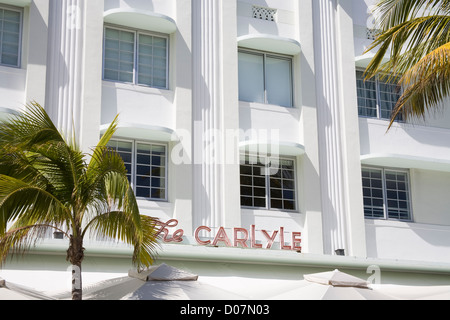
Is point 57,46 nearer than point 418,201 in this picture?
Yes

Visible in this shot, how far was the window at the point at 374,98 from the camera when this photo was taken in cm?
2052

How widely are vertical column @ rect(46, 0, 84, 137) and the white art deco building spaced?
3 centimetres

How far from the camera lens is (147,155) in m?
17.7

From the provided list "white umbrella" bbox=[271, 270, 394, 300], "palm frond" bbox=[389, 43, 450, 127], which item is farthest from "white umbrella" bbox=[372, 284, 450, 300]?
"palm frond" bbox=[389, 43, 450, 127]

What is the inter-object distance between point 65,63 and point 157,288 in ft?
21.2

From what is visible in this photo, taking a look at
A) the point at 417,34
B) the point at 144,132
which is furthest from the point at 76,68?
the point at 417,34

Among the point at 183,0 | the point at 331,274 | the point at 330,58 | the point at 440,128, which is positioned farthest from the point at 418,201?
the point at 183,0

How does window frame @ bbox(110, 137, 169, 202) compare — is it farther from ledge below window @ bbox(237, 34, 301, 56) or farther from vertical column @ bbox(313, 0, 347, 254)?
vertical column @ bbox(313, 0, 347, 254)

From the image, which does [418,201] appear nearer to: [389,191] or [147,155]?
[389,191]

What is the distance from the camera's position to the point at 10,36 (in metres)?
16.9

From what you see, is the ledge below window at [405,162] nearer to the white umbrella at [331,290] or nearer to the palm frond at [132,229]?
the white umbrella at [331,290]

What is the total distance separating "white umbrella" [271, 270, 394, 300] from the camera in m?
13.9
